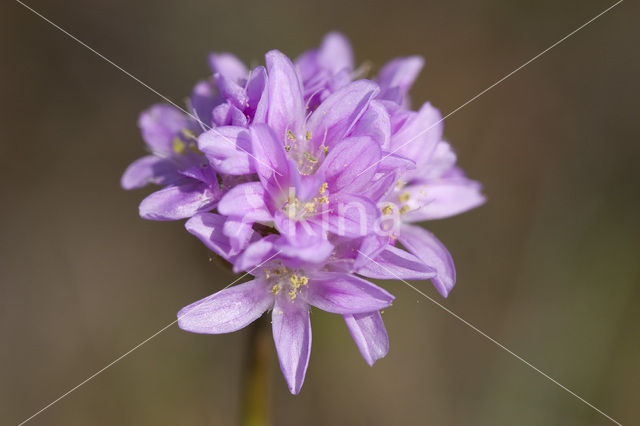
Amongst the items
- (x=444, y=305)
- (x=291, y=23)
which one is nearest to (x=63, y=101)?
(x=291, y=23)

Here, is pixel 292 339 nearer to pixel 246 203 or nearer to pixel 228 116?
pixel 246 203

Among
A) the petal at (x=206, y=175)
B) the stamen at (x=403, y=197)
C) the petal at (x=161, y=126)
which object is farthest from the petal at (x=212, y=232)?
the stamen at (x=403, y=197)

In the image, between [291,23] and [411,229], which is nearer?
[411,229]

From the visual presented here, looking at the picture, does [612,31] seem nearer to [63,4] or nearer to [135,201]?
[135,201]

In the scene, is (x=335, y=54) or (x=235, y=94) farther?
(x=335, y=54)

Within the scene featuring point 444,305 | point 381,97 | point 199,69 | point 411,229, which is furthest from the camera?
point 199,69

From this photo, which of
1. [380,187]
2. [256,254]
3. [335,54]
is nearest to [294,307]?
[256,254]

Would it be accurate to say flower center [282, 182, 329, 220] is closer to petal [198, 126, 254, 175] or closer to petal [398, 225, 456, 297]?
petal [198, 126, 254, 175]
